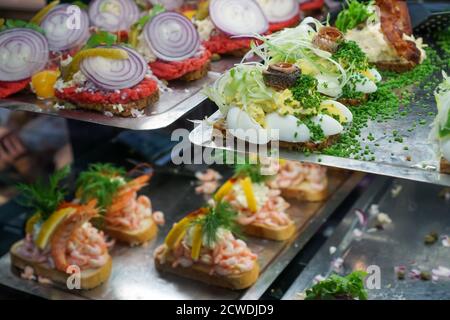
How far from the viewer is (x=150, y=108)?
9.31 ft

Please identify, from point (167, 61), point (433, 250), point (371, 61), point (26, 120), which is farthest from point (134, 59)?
point (26, 120)

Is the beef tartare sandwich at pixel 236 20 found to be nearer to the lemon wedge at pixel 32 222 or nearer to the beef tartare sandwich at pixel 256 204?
the beef tartare sandwich at pixel 256 204

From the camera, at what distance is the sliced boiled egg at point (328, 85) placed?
265cm

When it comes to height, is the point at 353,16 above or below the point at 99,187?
above

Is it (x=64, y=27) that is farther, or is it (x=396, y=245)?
(x=396, y=245)

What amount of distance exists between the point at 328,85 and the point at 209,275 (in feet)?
3.85

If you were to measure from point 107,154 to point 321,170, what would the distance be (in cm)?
139

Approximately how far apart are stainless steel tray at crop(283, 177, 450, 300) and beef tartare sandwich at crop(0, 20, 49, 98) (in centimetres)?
155

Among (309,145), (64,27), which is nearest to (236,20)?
(64,27)

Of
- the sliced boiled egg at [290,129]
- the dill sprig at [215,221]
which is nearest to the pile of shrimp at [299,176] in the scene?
the dill sprig at [215,221]

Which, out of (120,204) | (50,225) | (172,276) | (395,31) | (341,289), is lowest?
(172,276)

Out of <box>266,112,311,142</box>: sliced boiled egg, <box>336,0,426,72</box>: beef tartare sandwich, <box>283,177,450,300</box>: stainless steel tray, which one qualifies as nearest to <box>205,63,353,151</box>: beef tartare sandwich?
<box>266,112,311,142</box>: sliced boiled egg

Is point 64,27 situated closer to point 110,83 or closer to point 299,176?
point 110,83

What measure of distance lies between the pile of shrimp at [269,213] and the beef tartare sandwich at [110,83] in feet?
3.39
